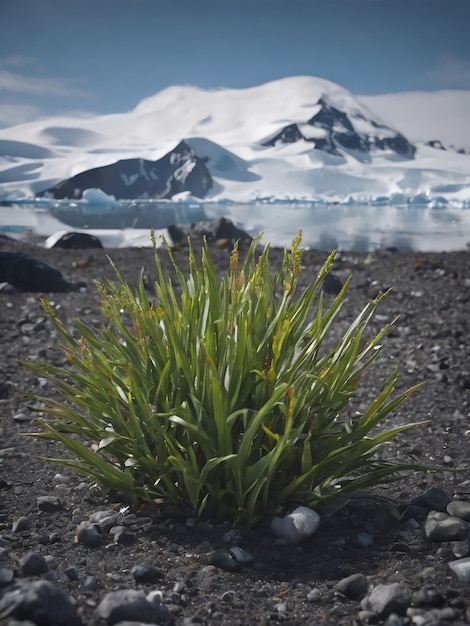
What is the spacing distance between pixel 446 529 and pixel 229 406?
0.74 metres

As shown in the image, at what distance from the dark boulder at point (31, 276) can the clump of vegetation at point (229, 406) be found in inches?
171

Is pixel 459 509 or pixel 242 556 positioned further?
pixel 459 509

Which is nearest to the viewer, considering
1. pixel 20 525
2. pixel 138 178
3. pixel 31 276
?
pixel 20 525

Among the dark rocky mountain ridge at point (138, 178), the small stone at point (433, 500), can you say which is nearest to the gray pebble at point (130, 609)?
the small stone at point (433, 500)

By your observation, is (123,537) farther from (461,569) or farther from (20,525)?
(461,569)

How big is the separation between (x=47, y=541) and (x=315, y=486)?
86cm

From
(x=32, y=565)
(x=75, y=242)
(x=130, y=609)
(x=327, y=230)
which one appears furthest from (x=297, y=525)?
(x=327, y=230)

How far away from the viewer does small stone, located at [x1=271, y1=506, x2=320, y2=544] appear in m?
1.78

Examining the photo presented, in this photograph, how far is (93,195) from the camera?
3400 centimetres

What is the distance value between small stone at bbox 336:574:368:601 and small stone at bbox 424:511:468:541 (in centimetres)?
37

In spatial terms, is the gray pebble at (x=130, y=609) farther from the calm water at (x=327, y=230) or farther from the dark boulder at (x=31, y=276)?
the dark boulder at (x=31, y=276)

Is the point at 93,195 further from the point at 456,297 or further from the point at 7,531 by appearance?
the point at 7,531

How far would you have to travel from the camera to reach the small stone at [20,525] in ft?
6.22

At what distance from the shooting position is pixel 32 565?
152cm
